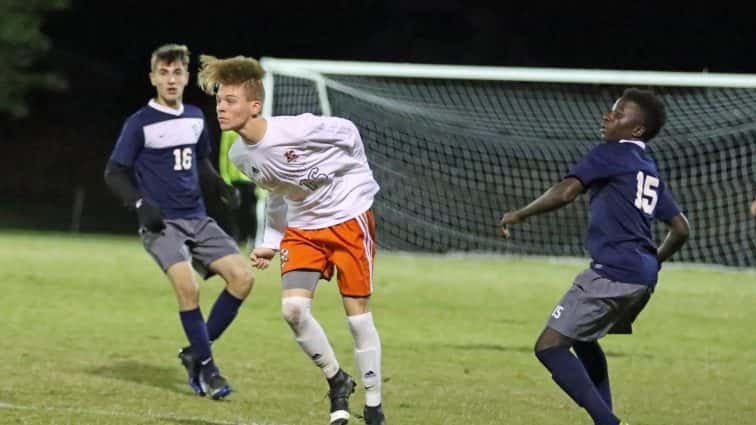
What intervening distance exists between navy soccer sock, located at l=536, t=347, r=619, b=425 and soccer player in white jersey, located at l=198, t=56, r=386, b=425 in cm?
95

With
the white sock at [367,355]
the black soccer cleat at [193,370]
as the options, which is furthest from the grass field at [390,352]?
the white sock at [367,355]

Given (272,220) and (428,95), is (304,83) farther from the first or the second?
(272,220)

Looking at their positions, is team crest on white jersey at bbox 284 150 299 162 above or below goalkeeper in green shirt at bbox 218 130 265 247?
above

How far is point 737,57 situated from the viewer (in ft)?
112

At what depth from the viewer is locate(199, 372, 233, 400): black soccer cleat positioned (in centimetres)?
818

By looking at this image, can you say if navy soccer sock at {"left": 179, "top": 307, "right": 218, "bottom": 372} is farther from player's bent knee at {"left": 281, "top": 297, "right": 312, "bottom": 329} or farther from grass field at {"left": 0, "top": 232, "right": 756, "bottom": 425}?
player's bent knee at {"left": 281, "top": 297, "right": 312, "bottom": 329}

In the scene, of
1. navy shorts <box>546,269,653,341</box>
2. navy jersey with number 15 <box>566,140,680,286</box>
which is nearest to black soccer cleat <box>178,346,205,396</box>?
navy shorts <box>546,269,653,341</box>

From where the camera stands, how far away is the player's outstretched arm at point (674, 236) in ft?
22.4

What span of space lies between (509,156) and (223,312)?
13.9 meters

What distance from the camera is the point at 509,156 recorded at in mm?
22391

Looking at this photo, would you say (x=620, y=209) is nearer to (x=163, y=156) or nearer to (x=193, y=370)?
(x=193, y=370)

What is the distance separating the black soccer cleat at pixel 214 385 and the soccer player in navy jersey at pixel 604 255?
7.47 feet

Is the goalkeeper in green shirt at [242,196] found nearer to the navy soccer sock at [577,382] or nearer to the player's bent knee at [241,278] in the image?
the player's bent knee at [241,278]

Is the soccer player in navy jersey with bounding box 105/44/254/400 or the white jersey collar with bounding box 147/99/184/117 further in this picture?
the white jersey collar with bounding box 147/99/184/117
